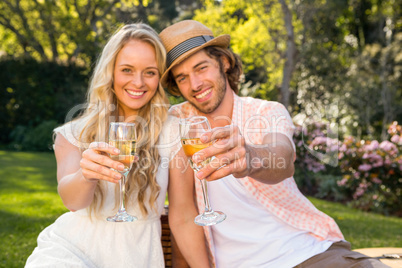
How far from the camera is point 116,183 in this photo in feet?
8.70

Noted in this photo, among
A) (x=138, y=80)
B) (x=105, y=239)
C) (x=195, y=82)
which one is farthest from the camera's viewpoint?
(x=195, y=82)

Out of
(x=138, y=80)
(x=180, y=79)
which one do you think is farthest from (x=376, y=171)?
(x=138, y=80)

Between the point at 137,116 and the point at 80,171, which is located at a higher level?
the point at 137,116

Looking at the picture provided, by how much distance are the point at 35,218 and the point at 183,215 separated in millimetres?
4520

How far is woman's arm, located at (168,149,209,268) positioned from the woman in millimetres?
85

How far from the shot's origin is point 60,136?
9.00 feet

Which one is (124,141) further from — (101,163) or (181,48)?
(181,48)

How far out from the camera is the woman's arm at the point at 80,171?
6.50 feet

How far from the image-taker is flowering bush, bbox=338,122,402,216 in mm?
7781

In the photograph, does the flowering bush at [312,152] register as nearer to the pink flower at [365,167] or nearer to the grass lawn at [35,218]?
the pink flower at [365,167]

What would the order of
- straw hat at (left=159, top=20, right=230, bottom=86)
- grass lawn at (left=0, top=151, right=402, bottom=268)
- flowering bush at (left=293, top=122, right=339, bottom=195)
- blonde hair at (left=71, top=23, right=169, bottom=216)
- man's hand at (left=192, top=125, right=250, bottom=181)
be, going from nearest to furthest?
man's hand at (left=192, top=125, right=250, bottom=181) → blonde hair at (left=71, top=23, right=169, bottom=216) → straw hat at (left=159, top=20, right=230, bottom=86) → grass lawn at (left=0, top=151, right=402, bottom=268) → flowering bush at (left=293, top=122, right=339, bottom=195)

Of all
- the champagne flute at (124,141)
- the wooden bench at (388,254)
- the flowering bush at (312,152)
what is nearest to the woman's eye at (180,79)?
the champagne flute at (124,141)

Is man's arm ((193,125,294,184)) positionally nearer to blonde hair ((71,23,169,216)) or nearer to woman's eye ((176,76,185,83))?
blonde hair ((71,23,169,216))

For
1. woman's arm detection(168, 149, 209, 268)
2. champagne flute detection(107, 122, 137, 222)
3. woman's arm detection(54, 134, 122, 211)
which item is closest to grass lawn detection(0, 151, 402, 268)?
woman's arm detection(54, 134, 122, 211)
